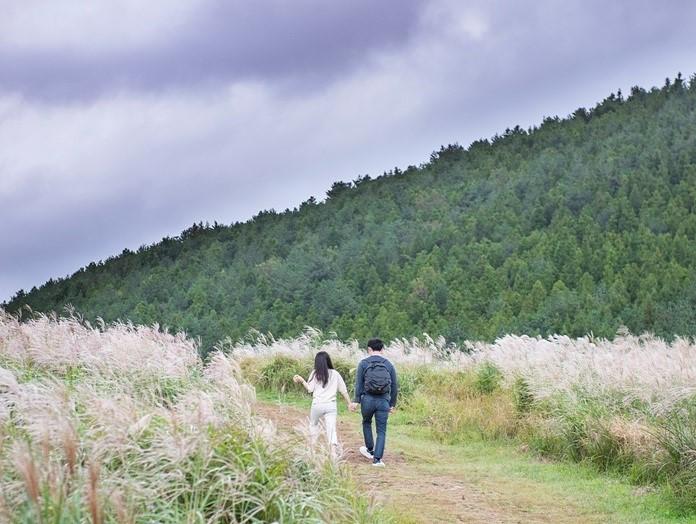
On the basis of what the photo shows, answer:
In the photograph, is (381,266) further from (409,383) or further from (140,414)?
(140,414)

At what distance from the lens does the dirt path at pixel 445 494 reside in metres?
8.45

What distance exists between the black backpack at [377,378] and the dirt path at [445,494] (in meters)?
0.87

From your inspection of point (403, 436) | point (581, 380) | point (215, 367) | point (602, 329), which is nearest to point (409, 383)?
point (403, 436)

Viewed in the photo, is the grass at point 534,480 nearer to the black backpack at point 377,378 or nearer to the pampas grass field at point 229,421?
the pampas grass field at point 229,421

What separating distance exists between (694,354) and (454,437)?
3.82 m

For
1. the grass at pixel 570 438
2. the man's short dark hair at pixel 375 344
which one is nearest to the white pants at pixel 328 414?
the man's short dark hair at pixel 375 344

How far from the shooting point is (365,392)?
35.6ft

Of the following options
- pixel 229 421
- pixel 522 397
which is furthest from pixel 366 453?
pixel 229 421

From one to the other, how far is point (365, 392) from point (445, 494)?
182 cm

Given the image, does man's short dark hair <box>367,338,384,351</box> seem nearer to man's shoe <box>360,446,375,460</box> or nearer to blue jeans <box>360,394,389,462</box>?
blue jeans <box>360,394,389,462</box>

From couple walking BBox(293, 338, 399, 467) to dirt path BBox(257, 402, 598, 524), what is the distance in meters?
0.30

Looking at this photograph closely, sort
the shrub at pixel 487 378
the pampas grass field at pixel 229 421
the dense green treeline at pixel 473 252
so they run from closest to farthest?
the pampas grass field at pixel 229 421 < the shrub at pixel 487 378 < the dense green treeline at pixel 473 252

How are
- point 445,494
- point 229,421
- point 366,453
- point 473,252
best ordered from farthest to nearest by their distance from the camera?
1. point 473,252
2. point 366,453
3. point 445,494
4. point 229,421

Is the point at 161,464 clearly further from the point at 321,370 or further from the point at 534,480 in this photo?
the point at 534,480
